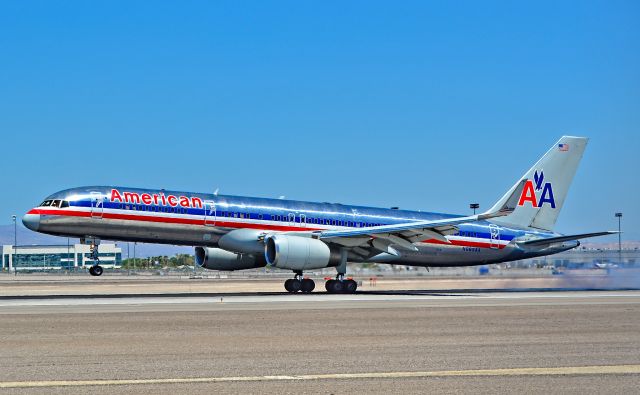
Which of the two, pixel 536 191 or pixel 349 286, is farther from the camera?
pixel 536 191

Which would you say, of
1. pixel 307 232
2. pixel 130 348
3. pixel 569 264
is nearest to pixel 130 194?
pixel 307 232

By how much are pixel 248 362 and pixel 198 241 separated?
92.1 ft

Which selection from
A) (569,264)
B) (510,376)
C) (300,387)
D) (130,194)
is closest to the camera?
(300,387)

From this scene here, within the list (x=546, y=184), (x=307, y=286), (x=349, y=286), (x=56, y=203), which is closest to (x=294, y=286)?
(x=307, y=286)

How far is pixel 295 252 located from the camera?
42844mm

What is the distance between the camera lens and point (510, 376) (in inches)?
595

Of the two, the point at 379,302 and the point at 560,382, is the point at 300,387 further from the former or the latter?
the point at 379,302

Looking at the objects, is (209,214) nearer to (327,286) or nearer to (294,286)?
(294,286)

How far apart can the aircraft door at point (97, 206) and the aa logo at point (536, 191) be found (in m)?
24.4

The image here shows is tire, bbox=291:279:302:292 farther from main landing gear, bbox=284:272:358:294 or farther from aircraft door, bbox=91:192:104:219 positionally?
aircraft door, bbox=91:192:104:219

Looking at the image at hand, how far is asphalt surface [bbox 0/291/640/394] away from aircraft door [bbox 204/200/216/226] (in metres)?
11.4

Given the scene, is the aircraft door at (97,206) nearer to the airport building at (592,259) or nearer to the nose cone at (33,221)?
the nose cone at (33,221)

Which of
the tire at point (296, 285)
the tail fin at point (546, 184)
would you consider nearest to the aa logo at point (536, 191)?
the tail fin at point (546, 184)

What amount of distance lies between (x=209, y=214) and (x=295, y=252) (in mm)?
4866
